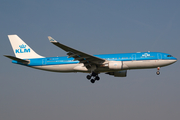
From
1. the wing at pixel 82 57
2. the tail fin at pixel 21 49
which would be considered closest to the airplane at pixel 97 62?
the wing at pixel 82 57

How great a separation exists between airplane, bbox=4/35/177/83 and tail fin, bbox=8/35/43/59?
6.43ft

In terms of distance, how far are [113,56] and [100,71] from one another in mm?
2938

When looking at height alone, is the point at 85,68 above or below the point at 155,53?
below

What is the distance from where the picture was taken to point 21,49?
4191cm

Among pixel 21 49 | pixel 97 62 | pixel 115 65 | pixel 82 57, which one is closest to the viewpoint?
pixel 115 65

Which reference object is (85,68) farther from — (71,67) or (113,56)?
(113,56)

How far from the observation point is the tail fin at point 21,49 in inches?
1608

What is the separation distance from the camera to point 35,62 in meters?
38.5

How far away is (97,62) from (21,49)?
14.1 m

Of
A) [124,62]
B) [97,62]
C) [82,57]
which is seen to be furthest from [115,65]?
[82,57]

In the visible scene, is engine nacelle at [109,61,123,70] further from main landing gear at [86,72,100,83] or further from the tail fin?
the tail fin

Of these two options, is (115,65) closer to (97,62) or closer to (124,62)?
(124,62)

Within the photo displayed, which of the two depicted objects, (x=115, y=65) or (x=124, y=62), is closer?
(x=115, y=65)

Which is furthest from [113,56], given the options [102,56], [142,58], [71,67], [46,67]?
[46,67]
